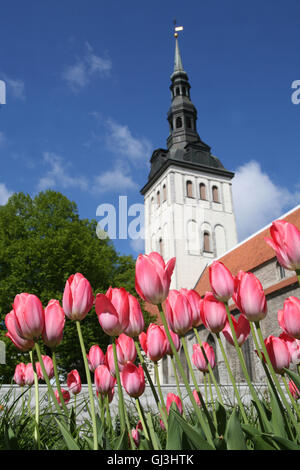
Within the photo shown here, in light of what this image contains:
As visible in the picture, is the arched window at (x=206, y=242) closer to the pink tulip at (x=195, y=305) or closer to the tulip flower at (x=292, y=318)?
the pink tulip at (x=195, y=305)

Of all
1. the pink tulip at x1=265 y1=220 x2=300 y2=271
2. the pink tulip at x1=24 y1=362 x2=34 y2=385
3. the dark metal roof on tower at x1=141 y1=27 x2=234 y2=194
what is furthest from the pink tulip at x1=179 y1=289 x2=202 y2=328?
the dark metal roof on tower at x1=141 y1=27 x2=234 y2=194

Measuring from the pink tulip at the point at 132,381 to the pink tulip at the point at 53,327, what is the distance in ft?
1.31

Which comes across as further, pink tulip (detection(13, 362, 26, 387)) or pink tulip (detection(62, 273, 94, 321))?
pink tulip (detection(13, 362, 26, 387))

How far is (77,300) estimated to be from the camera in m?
1.63

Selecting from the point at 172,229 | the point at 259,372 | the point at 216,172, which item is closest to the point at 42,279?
the point at 259,372

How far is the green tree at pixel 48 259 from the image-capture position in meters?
15.5

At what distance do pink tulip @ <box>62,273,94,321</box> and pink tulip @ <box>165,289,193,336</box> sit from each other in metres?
0.37

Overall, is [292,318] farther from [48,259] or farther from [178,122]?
[178,122]

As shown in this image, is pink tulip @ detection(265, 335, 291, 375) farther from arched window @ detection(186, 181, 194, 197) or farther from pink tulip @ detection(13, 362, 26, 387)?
arched window @ detection(186, 181, 194, 197)

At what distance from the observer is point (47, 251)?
1650 cm

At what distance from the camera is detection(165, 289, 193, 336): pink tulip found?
5.67 ft

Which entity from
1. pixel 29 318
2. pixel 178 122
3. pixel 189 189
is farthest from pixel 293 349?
pixel 178 122

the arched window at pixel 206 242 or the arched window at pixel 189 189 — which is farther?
the arched window at pixel 189 189

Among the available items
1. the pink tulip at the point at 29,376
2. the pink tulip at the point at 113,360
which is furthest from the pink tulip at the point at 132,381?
the pink tulip at the point at 29,376
